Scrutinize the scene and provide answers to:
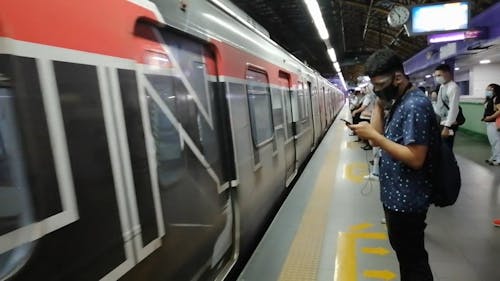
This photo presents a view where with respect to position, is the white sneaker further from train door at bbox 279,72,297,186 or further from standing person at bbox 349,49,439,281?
standing person at bbox 349,49,439,281

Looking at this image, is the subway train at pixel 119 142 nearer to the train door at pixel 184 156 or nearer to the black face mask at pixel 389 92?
the train door at pixel 184 156

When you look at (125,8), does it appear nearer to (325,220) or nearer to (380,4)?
(325,220)

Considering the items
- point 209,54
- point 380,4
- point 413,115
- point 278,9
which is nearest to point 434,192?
point 413,115

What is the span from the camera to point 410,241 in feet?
6.95

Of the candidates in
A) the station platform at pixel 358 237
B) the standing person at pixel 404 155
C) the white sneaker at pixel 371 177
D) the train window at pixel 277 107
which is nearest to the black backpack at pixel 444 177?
the standing person at pixel 404 155

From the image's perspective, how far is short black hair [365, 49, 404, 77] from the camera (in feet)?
6.73

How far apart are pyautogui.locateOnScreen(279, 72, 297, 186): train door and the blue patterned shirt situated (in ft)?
10.1

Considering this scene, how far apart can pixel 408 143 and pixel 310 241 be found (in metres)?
1.85

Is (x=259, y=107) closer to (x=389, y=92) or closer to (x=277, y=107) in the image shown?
(x=277, y=107)

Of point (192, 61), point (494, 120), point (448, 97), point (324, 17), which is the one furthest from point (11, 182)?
point (324, 17)

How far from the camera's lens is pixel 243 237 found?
3.05 meters

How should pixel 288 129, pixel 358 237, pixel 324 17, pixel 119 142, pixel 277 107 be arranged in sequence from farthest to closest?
pixel 324 17
pixel 288 129
pixel 277 107
pixel 358 237
pixel 119 142

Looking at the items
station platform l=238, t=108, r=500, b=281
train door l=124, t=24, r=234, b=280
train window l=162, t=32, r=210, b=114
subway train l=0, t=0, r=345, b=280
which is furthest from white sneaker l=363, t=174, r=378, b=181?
train window l=162, t=32, r=210, b=114

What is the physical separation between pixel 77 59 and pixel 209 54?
4.44 feet
